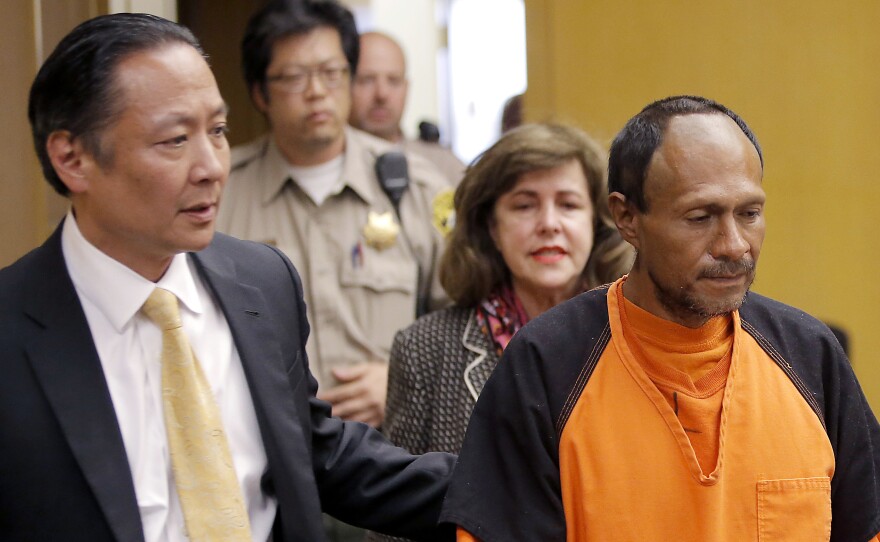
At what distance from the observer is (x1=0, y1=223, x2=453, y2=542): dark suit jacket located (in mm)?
2084

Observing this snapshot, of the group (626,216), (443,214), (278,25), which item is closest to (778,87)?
(443,214)

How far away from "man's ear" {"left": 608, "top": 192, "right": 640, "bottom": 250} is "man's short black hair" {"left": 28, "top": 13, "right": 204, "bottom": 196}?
2.82 feet

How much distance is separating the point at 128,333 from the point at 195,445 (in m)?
0.25

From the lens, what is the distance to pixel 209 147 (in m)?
2.22

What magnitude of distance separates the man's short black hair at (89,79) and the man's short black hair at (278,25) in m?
1.93

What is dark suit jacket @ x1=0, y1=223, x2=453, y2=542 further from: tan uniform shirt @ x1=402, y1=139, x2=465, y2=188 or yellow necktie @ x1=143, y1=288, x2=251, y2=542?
tan uniform shirt @ x1=402, y1=139, x2=465, y2=188

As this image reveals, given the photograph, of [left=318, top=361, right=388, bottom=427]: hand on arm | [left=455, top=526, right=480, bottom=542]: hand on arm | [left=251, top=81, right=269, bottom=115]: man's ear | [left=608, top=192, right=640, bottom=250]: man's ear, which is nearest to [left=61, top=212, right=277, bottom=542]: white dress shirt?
[left=455, top=526, right=480, bottom=542]: hand on arm

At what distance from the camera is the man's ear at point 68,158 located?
2.22 m

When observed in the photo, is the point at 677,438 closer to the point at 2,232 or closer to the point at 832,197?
the point at 2,232

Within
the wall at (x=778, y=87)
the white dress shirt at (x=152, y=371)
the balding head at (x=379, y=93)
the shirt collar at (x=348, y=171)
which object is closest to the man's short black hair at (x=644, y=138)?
the white dress shirt at (x=152, y=371)

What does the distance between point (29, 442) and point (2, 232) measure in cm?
160

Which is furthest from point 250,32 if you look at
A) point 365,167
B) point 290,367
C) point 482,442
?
point 482,442

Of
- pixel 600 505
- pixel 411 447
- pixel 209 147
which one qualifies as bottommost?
pixel 411 447

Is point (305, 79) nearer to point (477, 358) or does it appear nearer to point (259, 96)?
point (259, 96)
